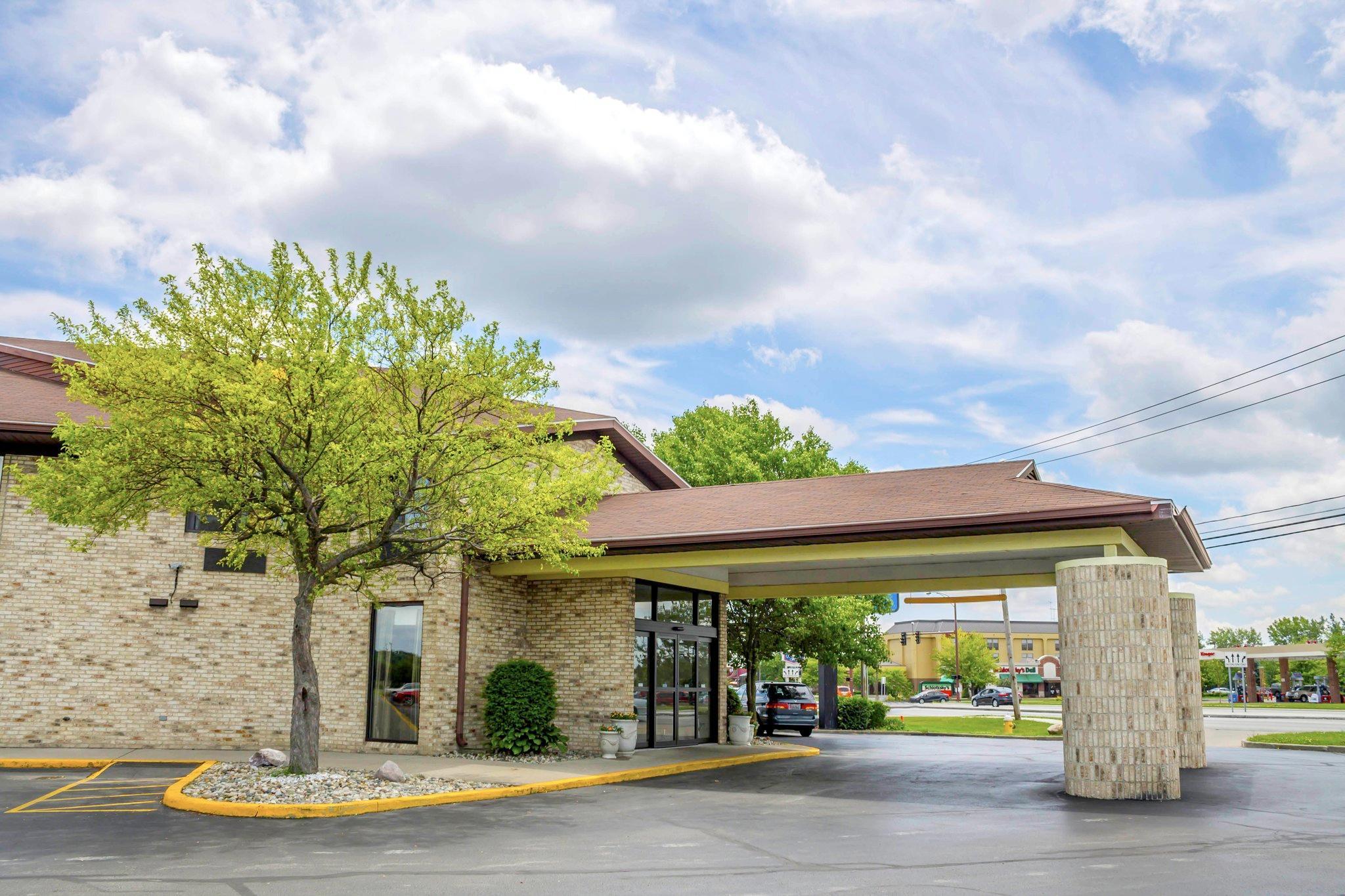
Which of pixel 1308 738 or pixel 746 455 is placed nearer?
pixel 1308 738

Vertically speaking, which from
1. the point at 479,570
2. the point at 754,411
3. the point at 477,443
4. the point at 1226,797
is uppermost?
the point at 754,411

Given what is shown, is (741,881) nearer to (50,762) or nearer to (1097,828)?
(1097,828)

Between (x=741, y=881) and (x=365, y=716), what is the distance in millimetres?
12171

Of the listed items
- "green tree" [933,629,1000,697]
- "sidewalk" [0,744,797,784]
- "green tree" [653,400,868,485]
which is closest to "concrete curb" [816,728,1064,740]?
"green tree" [653,400,868,485]

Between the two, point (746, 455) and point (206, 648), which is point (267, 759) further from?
point (746, 455)

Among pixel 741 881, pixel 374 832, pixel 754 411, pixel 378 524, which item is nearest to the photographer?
pixel 741 881

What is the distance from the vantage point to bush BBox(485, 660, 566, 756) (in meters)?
18.5

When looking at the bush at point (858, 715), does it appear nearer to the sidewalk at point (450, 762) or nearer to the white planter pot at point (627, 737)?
the sidewalk at point (450, 762)

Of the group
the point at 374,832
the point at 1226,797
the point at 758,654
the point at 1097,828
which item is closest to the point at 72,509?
the point at 374,832

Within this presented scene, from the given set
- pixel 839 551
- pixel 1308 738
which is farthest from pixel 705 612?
pixel 1308 738

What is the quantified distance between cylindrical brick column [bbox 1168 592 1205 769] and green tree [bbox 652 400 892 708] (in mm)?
10492

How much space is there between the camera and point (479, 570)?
63.9 feet

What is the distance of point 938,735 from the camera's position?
33000 mm

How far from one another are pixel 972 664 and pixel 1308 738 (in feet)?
232
